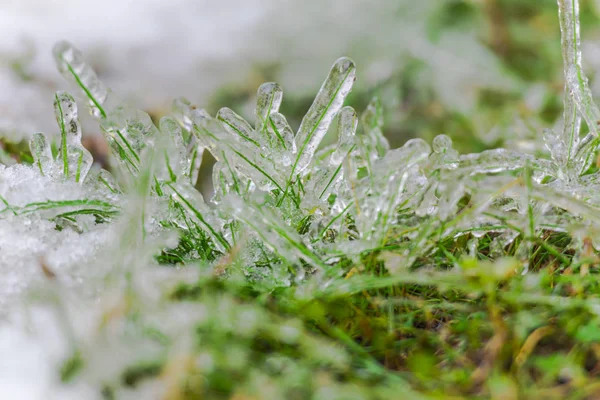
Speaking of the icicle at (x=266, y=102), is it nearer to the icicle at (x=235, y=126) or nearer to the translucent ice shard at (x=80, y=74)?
the icicle at (x=235, y=126)

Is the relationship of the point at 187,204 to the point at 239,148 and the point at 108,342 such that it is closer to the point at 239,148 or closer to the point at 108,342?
the point at 239,148

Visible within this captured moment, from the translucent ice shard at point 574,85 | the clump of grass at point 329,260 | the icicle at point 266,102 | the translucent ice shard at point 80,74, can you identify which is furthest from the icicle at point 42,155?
the translucent ice shard at point 574,85

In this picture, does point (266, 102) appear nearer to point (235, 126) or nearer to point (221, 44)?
point (235, 126)

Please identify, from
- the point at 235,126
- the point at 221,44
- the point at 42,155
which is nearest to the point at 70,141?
the point at 42,155

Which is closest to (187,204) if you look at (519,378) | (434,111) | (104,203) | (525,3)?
(104,203)

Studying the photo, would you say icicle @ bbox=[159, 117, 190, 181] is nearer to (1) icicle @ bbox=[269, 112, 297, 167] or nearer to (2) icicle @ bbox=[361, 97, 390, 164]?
(1) icicle @ bbox=[269, 112, 297, 167]
